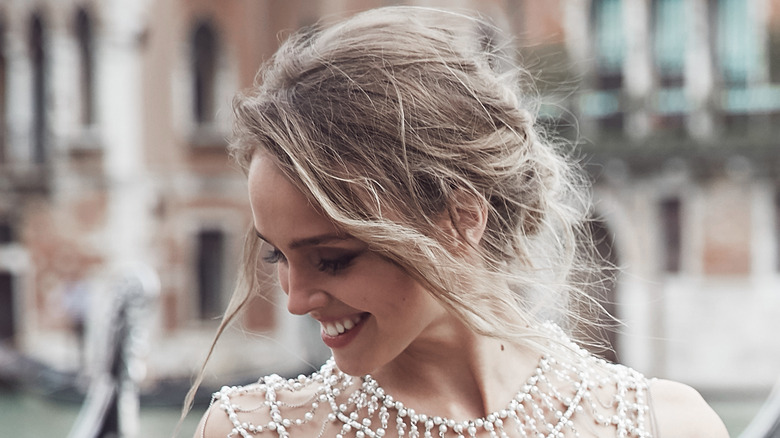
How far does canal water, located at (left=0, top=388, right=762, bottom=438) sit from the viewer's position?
6277 mm

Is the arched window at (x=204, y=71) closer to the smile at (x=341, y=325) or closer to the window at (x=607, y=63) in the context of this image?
the window at (x=607, y=63)

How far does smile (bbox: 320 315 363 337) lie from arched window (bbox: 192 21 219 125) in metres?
7.90

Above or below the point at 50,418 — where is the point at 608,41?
above

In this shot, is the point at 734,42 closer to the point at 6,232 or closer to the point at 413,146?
the point at 6,232

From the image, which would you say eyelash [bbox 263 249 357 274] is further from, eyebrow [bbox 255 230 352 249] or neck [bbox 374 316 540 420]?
neck [bbox 374 316 540 420]

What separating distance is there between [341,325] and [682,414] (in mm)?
335

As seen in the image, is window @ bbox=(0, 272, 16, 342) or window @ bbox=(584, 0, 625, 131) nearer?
window @ bbox=(584, 0, 625, 131)

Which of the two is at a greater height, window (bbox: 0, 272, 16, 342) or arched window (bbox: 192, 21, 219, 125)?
arched window (bbox: 192, 21, 219, 125)

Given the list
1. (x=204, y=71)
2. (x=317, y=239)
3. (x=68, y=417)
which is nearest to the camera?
(x=317, y=239)

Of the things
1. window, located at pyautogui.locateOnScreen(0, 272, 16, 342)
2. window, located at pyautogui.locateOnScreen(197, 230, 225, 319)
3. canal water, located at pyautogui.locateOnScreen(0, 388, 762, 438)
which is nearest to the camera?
canal water, located at pyautogui.locateOnScreen(0, 388, 762, 438)

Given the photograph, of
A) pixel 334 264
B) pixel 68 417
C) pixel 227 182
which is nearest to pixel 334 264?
pixel 334 264

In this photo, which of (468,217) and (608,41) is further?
(608,41)

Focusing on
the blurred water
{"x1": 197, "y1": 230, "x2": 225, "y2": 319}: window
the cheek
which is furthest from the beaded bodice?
{"x1": 197, "y1": 230, "x2": 225, "y2": 319}: window

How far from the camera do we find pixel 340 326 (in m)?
0.71
